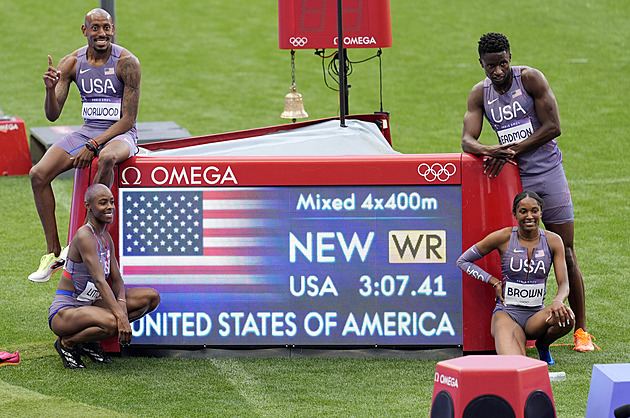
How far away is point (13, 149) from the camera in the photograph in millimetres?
14156

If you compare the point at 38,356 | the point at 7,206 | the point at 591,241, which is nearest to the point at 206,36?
the point at 7,206

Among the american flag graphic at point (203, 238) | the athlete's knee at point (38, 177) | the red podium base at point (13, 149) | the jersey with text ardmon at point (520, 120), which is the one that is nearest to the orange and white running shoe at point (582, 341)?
the jersey with text ardmon at point (520, 120)

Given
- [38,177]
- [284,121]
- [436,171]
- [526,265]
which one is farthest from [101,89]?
[284,121]

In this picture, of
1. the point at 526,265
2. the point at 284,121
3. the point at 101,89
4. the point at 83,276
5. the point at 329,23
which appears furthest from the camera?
the point at 284,121

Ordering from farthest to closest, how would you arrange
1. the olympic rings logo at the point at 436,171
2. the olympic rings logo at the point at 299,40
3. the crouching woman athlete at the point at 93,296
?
the olympic rings logo at the point at 299,40 < the olympic rings logo at the point at 436,171 < the crouching woman athlete at the point at 93,296

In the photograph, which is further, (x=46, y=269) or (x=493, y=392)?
(x=46, y=269)

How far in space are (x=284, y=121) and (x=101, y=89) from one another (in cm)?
1041

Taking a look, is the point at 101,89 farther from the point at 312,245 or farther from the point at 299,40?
the point at 299,40

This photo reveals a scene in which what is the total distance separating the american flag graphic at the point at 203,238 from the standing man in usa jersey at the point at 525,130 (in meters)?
1.46

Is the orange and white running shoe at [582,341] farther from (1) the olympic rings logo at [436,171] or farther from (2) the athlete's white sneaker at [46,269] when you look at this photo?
(2) the athlete's white sneaker at [46,269]

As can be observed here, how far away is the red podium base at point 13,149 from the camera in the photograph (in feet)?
46.1

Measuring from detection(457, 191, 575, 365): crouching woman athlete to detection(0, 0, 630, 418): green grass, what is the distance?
40 centimetres

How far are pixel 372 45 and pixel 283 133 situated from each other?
2462 mm

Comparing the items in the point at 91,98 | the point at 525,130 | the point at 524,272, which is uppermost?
the point at 91,98
